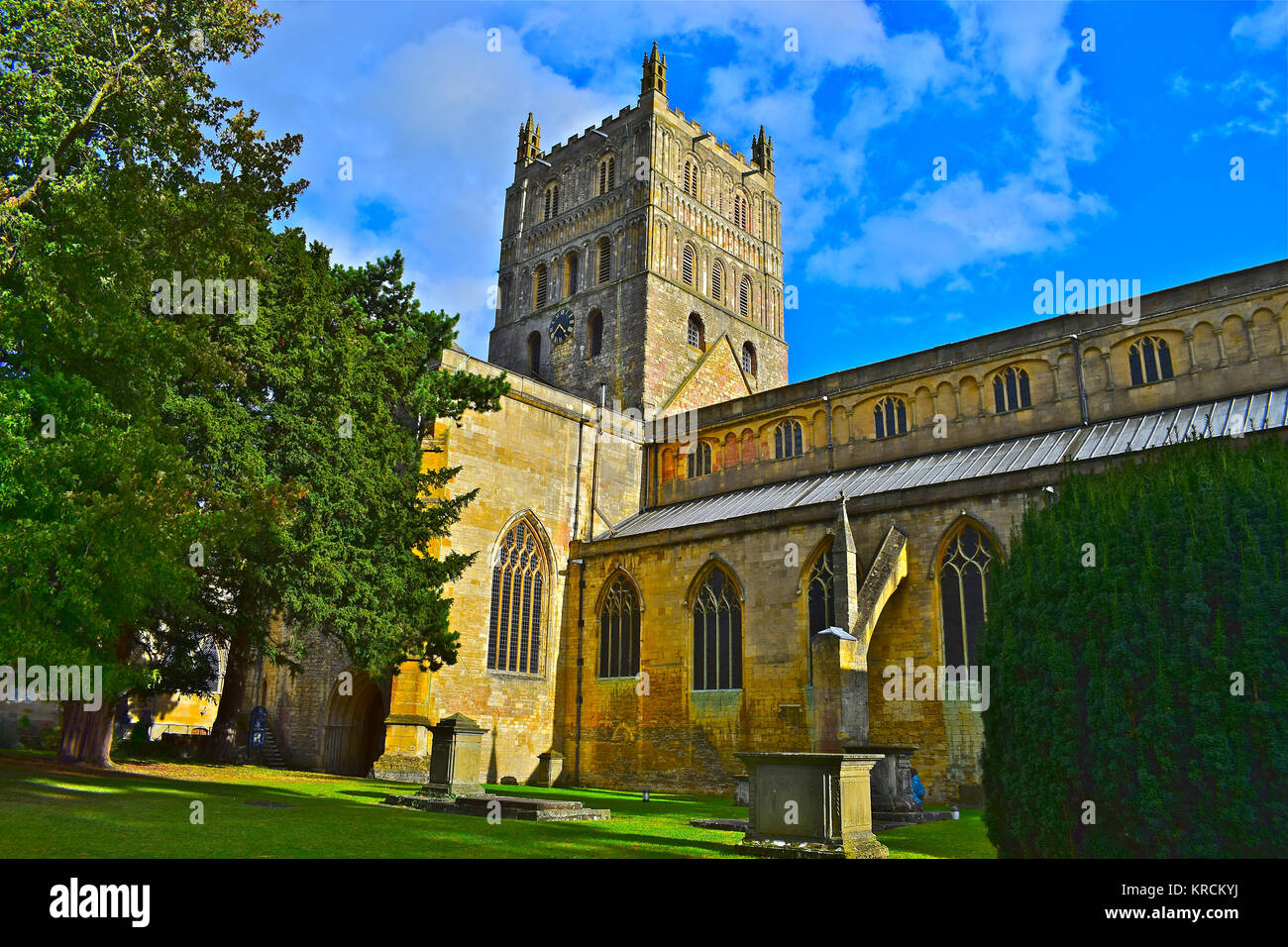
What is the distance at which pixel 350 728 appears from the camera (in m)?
24.8

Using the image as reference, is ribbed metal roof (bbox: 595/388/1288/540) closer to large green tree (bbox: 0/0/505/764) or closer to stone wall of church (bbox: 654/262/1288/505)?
stone wall of church (bbox: 654/262/1288/505)

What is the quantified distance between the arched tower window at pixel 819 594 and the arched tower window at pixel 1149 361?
9.30 metres

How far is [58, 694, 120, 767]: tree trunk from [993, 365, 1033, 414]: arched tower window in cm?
2336

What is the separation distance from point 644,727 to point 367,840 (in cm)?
1520

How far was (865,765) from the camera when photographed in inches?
404

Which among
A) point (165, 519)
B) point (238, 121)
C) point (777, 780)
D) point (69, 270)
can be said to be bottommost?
point (777, 780)

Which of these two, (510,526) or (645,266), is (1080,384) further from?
(645,266)

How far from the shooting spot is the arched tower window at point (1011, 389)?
78.0ft

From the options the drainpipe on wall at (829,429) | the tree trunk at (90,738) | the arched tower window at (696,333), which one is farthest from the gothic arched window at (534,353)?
the tree trunk at (90,738)

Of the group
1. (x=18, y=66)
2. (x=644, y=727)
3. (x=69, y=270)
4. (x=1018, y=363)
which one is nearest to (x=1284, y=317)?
(x=1018, y=363)

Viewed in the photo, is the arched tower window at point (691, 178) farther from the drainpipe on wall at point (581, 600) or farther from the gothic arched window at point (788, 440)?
the gothic arched window at point (788, 440)

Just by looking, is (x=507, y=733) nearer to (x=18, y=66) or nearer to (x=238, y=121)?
(x=238, y=121)

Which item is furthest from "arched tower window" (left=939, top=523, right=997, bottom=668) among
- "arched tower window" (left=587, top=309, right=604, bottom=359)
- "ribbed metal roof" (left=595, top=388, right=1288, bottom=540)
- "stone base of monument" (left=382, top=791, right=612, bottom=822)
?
"arched tower window" (left=587, top=309, right=604, bottom=359)

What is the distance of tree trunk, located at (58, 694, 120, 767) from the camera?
58.5ft
